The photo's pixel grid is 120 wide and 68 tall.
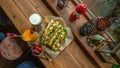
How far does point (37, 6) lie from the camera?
2.68 m

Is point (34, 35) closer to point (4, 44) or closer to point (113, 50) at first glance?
point (4, 44)

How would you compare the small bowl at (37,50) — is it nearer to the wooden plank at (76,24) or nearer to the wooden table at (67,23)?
the wooden table at (67,23)

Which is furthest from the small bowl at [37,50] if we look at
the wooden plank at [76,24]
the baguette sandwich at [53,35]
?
the wooden plank at [76,24]

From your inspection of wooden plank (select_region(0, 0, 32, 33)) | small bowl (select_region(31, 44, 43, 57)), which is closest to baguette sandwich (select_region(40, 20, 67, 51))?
small bowl (select_region(31, 44, 43, 57))

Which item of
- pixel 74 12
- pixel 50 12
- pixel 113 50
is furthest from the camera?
pixel 50 12

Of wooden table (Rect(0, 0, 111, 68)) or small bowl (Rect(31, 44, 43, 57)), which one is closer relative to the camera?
small bowl (Rect(31, 44, 43, 57))

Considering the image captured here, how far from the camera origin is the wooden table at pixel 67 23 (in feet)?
8.29

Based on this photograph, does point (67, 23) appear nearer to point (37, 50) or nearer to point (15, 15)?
point (37, 50)

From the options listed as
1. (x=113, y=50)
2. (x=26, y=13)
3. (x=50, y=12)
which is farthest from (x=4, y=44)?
(x=113, y=50)

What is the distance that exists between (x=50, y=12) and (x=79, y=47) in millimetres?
534

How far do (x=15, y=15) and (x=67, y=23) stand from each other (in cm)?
60

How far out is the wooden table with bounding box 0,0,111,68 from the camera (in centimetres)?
253

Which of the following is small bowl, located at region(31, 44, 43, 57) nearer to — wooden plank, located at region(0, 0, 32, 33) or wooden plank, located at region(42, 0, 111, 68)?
wooden plank, located at region(0, 0, 32, 33)

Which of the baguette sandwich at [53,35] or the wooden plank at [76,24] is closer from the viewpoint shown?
the baguette sandwich at [53,35]
